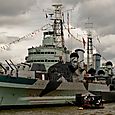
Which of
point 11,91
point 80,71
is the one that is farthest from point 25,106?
point 80,71

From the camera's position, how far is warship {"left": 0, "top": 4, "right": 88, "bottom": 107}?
3728 cm

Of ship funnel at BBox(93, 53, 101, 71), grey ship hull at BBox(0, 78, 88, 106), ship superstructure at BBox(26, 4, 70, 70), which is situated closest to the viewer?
grey ship hull at BBox(0, 78, 88, 106)

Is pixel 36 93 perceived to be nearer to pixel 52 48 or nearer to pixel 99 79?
pixel 52 48

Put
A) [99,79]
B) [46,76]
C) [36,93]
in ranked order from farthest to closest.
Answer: [99,79]
[46,76]
[36,93]

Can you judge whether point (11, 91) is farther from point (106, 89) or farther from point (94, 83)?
point (106, 89)

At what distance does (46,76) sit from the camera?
4281 centimetres

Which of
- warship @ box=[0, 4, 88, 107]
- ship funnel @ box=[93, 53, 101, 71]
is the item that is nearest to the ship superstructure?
warship @ box=[0, 4, 88, 107]

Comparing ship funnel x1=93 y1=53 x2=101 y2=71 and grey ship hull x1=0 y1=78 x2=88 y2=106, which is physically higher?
ship funnel x1=93 y1=53 x2=101 y2=71

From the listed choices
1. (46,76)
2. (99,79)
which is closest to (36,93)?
(46,76)

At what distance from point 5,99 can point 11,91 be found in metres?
1.19

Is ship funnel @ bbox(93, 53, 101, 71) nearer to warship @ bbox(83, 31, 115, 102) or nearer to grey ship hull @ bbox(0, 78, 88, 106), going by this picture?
warship @ bbox(83, 31, 115, 102)

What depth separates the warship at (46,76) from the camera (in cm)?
3728

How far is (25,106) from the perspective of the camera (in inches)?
1517

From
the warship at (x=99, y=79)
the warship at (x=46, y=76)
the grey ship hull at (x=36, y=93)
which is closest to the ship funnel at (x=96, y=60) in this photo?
the warship at (x=99, y=79)
